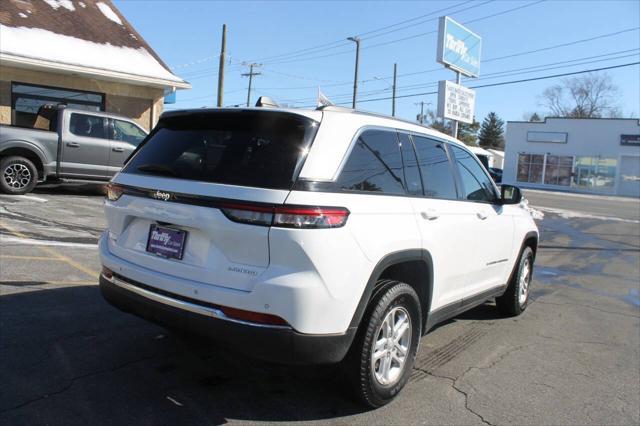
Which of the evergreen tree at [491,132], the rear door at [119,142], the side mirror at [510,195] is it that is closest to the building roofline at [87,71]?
the rear door at [119,142]

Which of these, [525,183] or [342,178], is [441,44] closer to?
[342,178]

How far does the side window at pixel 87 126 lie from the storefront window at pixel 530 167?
156 ft

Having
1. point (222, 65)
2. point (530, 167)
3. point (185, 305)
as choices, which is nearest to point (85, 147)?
point (185, 305)

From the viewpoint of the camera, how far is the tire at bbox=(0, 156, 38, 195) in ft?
35.6

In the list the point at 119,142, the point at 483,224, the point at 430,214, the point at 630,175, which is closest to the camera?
the point at 430,214

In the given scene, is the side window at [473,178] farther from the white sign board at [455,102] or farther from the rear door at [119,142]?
the white sign board at [455,102]

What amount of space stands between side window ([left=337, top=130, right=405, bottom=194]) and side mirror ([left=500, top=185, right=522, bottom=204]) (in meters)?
2.01

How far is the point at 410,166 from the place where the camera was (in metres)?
3.92

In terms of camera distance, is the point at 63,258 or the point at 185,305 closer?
Answer: the point at 185,305

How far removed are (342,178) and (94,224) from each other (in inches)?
287

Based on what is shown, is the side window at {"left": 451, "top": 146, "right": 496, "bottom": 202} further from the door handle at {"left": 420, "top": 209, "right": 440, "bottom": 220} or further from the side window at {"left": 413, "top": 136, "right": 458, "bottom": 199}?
the door handle at {"left": 420, "top": 209, "right": 440, "bottom": 220}

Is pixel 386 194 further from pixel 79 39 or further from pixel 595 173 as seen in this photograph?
pixel 595 173

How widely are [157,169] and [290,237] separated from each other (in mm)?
1212

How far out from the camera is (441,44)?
55.7 ft
